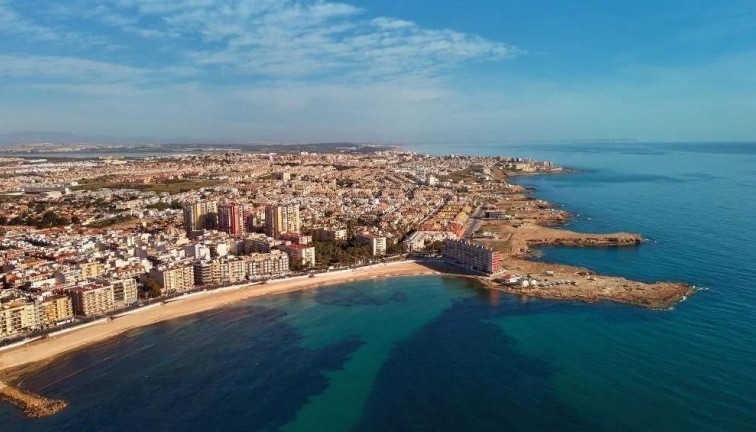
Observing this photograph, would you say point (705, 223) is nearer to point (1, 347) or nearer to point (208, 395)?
point (208, 395)

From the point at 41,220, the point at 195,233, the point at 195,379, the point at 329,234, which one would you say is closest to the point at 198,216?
the point at 195,233

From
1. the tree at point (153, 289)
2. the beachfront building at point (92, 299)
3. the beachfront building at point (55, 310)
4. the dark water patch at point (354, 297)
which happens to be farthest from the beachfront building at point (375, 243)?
the beachfront building at point (55, 310)

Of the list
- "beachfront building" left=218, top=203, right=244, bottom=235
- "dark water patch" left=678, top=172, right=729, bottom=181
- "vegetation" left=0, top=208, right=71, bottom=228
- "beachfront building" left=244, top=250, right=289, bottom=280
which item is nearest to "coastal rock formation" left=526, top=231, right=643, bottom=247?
"beachfront building" left=244, top=250, right=289, bottom=280

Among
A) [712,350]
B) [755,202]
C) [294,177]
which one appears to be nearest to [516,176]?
[294,177]

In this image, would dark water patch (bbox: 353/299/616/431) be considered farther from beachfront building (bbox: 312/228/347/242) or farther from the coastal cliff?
beachfront building (bbox: 312/228/347/242)

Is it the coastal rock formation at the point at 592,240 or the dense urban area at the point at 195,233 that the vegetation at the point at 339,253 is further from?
the coastal rock formation at the point at 592,240

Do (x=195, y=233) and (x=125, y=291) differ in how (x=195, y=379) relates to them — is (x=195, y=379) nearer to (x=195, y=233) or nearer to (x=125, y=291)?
(x=125, y=291)
